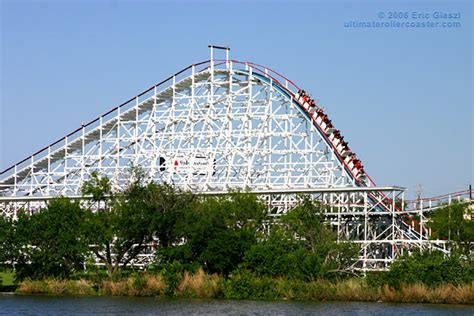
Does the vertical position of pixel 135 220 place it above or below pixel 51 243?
above

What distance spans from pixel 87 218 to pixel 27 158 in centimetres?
1148

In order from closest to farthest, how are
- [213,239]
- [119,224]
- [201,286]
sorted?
[201,286] < [213,239] < [119,224]

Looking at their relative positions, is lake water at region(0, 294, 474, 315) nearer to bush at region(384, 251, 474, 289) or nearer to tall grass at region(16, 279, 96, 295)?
bush at region(384, 251, 474, 289)

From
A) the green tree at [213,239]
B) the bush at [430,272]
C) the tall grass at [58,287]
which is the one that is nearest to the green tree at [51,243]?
the tall grass at [58,287]

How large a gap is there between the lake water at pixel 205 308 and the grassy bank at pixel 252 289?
860 mm

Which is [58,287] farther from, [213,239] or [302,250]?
[302,250]

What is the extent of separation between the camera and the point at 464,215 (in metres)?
48.1

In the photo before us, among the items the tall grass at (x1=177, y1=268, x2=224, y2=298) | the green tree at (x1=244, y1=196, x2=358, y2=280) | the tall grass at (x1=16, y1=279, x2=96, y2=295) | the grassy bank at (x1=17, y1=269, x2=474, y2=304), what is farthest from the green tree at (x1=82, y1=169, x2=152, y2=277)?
the green tree at (x1=244, y1=196, x2=358, y2=280)

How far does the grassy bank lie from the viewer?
3972cm

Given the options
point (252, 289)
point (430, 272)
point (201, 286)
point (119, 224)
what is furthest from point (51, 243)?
point (430, 272)

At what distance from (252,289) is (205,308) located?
3941 millimetres

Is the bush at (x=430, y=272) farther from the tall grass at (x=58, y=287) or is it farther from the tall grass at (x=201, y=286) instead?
the tall grass at (x=58, y=287)

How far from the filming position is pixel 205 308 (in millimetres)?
38406

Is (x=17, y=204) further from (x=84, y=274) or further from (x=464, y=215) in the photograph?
(x=464, y=215)
